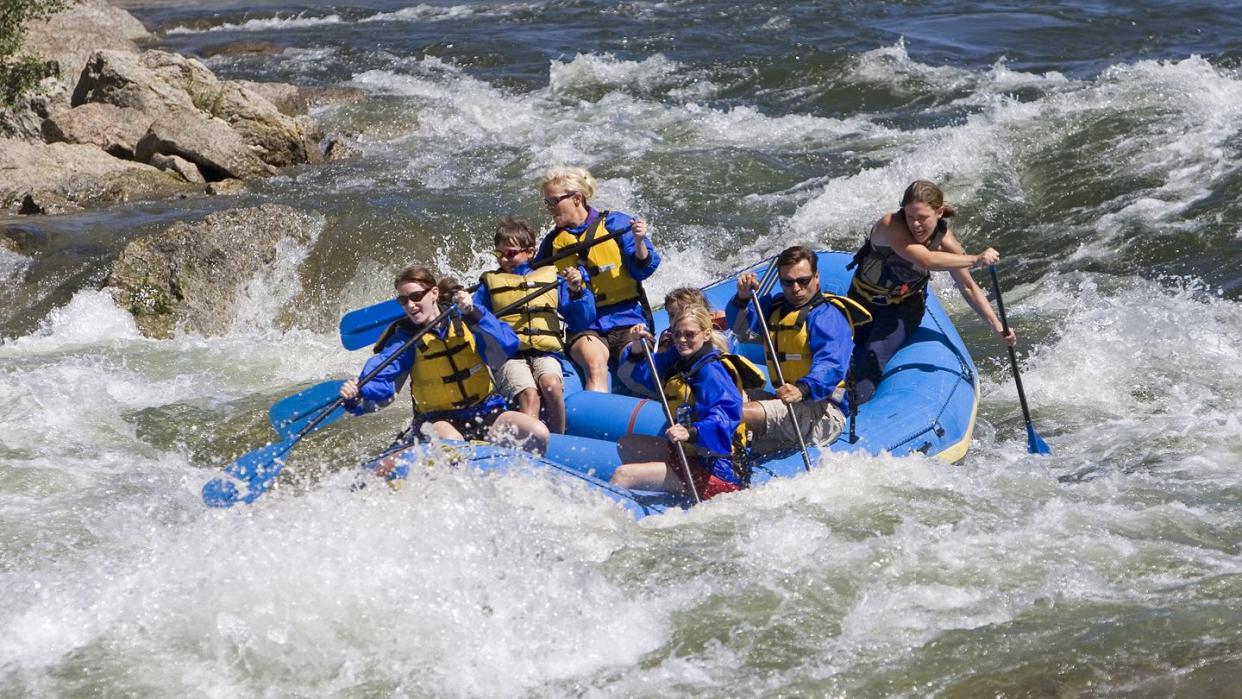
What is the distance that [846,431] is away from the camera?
20.7ft

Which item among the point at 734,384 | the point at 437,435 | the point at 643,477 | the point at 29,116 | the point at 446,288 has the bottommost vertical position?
the point at 643,477

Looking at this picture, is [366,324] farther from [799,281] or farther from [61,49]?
[61,49]

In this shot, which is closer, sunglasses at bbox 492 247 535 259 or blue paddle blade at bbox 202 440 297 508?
blue paddle blade at bbox 202 440 297 508

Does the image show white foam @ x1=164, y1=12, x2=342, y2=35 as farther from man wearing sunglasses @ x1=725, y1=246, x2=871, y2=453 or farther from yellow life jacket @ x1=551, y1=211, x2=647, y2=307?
man wearing sunglasses @ x1=725, y1=246, x2=871, y2=453

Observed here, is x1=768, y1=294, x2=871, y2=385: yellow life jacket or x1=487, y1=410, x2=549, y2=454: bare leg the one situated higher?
x1=768, y1=294, x2=871, y2=385: yellow life jacket

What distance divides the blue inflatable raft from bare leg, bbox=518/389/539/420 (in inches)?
6.1

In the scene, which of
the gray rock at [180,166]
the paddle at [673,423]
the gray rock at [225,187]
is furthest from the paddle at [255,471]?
the gray rock at [180,166]

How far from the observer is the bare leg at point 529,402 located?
630 cm

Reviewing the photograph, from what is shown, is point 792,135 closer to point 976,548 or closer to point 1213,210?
point 1213,210

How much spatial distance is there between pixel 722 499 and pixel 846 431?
767 mm

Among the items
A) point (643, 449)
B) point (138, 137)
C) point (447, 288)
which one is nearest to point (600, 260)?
point (447, 288)

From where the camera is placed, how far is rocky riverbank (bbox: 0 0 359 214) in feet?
39.2

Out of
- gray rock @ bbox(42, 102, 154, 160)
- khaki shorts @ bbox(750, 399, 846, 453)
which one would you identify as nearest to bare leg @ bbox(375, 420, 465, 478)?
khaki shorts @ bbox(750, 399, 846, 453)

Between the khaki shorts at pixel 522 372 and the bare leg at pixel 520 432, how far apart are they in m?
0.31
